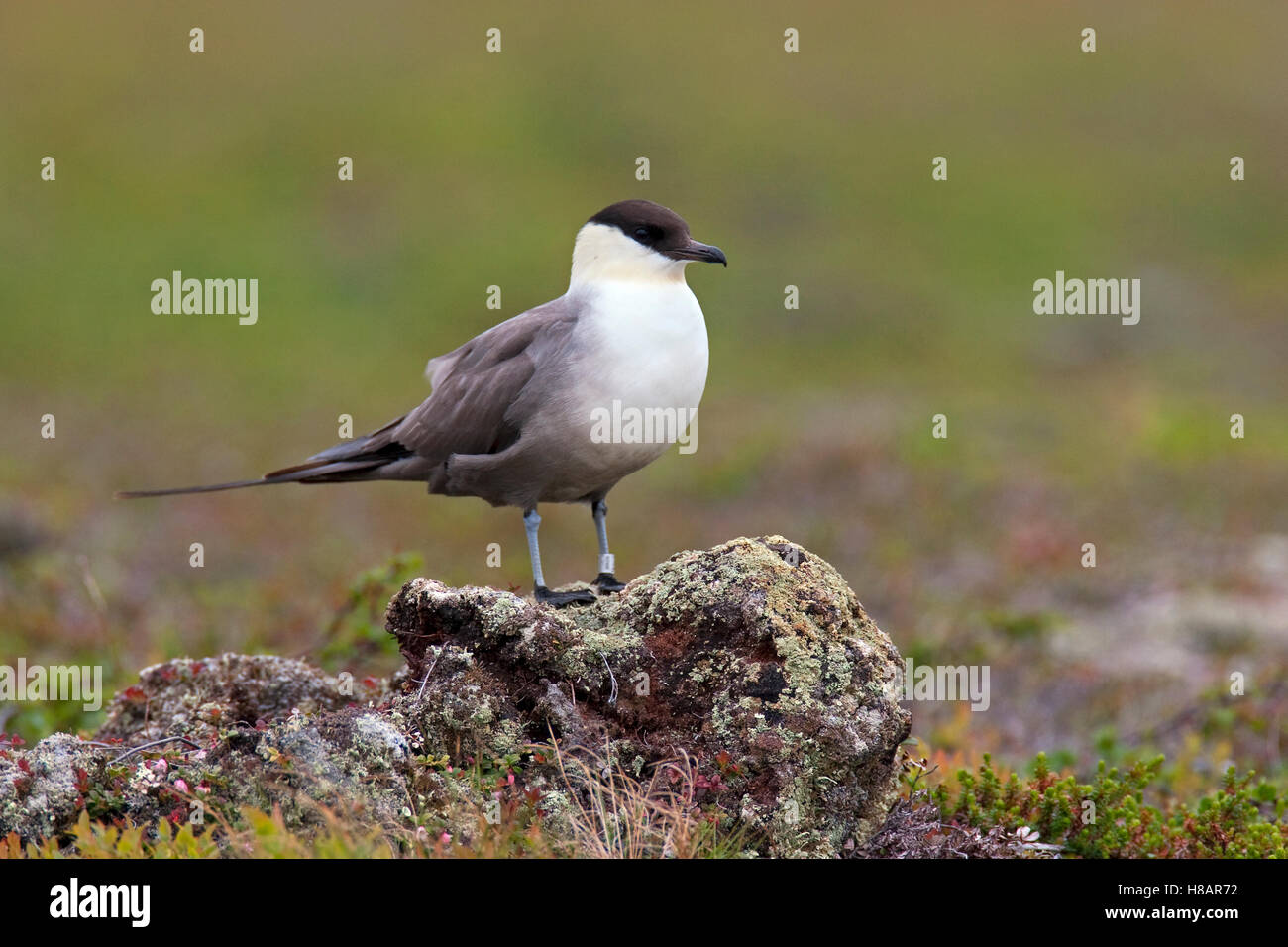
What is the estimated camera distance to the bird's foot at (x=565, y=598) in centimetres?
505

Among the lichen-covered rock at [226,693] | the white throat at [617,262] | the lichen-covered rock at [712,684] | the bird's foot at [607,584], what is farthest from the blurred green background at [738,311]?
the lichen-covered rock at [712,684]

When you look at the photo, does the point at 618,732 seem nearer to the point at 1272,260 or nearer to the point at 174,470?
the point at 174,470

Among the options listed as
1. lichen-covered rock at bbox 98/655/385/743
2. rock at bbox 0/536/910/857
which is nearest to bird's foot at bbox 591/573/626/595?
rock at bbox 0/536/910/857

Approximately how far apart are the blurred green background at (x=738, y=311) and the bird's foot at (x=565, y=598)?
2.05m

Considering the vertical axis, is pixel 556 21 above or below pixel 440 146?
above

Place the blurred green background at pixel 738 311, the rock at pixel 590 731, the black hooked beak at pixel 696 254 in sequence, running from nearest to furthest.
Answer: the rock at pixel 590 731 < the black hooked beak at pixel 696 254 < the blurred green background at pixel 738 311

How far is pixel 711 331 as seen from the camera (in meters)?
22.6

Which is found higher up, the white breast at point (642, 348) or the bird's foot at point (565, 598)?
the white breast at point (642, 348)

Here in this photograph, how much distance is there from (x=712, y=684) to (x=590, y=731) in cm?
42

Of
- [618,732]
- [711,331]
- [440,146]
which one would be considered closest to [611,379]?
[618,732]

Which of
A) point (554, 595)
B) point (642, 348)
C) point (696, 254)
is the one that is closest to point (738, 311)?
point (696, 254)

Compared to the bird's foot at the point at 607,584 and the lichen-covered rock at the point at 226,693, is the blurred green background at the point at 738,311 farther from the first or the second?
the bird's foot at the point at 607,584

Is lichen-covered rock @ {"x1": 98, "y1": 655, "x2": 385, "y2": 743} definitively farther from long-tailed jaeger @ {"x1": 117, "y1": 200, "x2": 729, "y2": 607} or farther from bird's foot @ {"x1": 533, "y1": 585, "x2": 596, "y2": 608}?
bird's foot @ {"x1": 533, "y1": 585, "x2": 596, "y2": 608}

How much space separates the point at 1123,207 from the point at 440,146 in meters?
13.6
